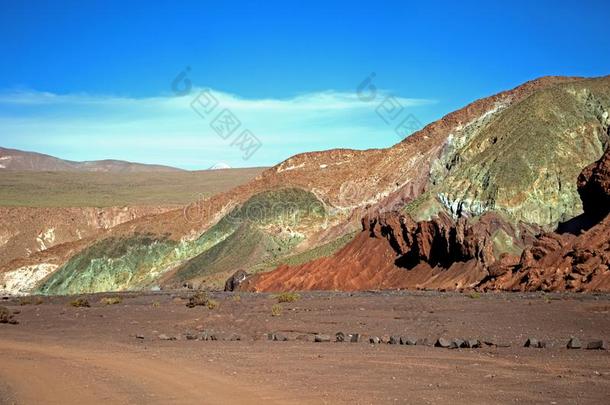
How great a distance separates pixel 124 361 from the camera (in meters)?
15.4

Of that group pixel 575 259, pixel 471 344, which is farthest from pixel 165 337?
pixel 575 259

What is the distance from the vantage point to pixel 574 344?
15.2m

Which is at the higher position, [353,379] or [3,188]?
[3,188]

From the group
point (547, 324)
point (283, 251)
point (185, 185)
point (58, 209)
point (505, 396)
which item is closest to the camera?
point (505, 396)

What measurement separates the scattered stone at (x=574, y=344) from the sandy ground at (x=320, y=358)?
20 centimetres

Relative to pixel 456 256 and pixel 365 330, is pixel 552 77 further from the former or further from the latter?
pixel 365 330

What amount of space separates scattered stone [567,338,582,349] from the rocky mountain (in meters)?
17.4

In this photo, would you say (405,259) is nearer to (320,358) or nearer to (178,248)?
(320,358)

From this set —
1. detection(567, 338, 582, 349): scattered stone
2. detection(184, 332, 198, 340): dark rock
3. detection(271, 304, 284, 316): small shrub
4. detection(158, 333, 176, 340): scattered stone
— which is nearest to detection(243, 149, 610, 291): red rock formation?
detection(271, 304, 284, 316): small shrub

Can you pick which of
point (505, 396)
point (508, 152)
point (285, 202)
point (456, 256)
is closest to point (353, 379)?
point (505, 396)

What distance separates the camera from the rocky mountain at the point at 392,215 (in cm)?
4031

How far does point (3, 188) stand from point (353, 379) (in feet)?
472

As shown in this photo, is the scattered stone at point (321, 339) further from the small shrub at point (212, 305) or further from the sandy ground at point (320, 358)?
the small shrub at point (212, 305)

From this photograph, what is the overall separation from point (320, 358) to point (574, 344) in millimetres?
5202
